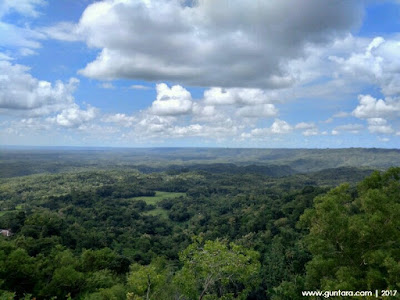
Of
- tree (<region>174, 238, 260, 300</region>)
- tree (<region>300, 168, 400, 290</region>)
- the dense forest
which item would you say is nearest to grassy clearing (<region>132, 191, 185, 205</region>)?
the dense forest

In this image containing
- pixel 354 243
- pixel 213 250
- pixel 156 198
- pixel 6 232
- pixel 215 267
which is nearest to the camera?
pixel 354 243

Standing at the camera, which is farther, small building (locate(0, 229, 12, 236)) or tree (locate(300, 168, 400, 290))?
Answer: small building (locate(0, 229, 12, 236))

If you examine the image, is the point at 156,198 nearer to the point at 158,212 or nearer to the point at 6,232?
the point at 158,212

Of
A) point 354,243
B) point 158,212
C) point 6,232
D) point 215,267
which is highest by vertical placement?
point 354,243

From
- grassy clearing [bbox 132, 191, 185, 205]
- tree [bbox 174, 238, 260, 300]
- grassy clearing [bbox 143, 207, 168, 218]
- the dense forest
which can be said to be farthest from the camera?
grassy clearing [bbox 132, 191, 185, 205]

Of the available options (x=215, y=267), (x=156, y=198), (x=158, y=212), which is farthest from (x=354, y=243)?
(x=156, y=198)

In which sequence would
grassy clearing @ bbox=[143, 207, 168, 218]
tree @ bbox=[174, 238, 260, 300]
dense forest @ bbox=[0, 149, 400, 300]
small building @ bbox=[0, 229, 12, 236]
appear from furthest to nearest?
grassy clearing @ bbox=[143, 207, 168, 218], small building @ bbox=[0, 229, 12, 236], tree @ bbox=[174, 238, 260, 300], dense forest @ bbox=[0, 149, 400, 300]

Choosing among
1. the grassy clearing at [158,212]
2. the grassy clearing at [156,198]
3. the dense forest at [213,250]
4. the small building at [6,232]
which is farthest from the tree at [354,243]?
the grassy clearing at [156,198]

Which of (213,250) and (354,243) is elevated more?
(354,243)

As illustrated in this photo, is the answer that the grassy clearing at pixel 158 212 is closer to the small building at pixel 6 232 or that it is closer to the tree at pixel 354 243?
the small building at pixel 6 232

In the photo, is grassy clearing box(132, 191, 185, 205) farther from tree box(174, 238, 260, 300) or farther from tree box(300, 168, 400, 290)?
tree box(300, 168, 400, 290)

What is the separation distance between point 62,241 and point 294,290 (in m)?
57.2

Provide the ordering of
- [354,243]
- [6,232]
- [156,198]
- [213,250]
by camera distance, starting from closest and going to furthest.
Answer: [354,243]
[213,250]
[6,232]
[156,198]

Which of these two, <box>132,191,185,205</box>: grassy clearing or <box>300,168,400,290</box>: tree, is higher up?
<box>300,168,400,290</box>: tree
